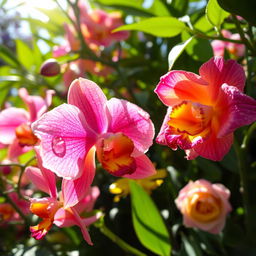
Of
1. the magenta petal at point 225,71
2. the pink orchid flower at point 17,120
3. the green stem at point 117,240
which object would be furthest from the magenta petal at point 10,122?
the magenta petal at point 225,71

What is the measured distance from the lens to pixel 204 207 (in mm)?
744

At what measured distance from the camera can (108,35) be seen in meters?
1.02

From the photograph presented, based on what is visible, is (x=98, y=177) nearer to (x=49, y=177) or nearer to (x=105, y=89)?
(x=105, y=89)

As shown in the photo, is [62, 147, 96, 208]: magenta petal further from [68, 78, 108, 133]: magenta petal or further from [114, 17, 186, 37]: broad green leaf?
[114, 17, 186, 37]: broad green leaf

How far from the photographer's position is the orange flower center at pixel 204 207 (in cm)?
72

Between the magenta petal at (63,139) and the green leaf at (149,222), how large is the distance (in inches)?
8.3

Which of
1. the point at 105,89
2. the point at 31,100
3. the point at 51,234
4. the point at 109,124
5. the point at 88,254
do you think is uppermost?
the point at 109,124

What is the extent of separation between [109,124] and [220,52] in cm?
39

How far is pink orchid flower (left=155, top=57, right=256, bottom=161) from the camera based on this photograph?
44 cm

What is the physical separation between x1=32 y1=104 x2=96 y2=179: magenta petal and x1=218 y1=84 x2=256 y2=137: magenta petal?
160mm

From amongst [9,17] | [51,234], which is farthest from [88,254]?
[9,17]

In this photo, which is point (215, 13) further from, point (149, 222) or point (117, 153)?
point (149, 222)

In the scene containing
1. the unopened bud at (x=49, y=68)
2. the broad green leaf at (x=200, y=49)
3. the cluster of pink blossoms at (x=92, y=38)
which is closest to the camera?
the broad green leaf at (x=200, y=49)

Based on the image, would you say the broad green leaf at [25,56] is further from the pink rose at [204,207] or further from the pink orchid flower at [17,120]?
the pink rose at [204,207]
